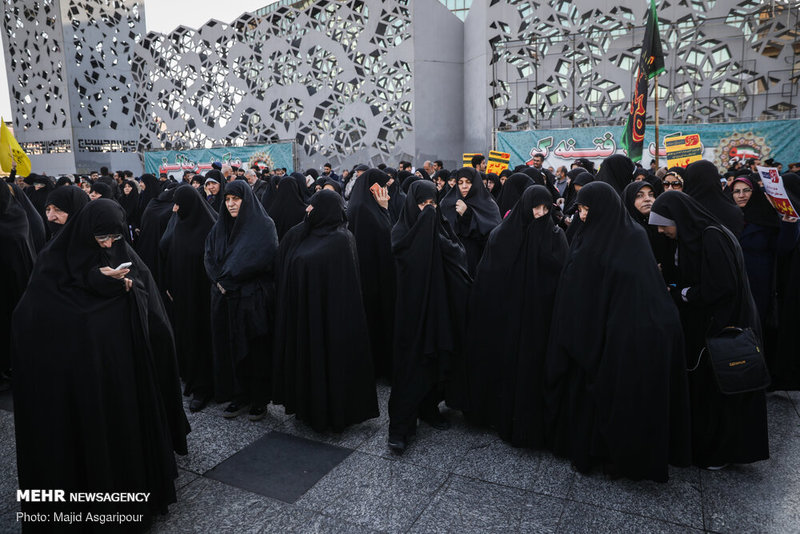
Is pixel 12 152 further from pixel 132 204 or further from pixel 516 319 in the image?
pixel 516 319

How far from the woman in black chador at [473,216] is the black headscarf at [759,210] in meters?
2.02

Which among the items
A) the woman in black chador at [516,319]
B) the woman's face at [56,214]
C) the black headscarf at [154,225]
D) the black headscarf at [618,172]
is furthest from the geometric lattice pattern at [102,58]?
the woman in black chador at [516,319]

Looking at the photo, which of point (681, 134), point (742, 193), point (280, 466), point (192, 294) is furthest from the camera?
point (681, 134)

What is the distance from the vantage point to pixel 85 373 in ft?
7.42

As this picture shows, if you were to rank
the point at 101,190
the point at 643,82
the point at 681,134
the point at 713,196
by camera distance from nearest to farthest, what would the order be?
the point at 713,196, the point at 101,190, the point at 643,82, the point at 681,134

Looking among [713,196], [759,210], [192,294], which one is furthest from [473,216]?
[192,294]

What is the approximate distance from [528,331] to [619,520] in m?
1.12

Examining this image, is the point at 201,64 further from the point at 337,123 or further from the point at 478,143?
the point at 478,143

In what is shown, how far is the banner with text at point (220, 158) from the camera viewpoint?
20.4m

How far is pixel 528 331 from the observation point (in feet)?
10.5

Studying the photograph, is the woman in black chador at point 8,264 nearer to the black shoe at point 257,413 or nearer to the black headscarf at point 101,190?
the black headscarf at point 101,190

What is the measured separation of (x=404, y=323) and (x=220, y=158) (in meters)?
20.2

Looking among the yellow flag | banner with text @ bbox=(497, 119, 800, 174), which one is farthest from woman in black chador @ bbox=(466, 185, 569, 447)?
the yellow flag

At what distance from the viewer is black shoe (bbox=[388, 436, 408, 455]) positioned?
3189 mm
